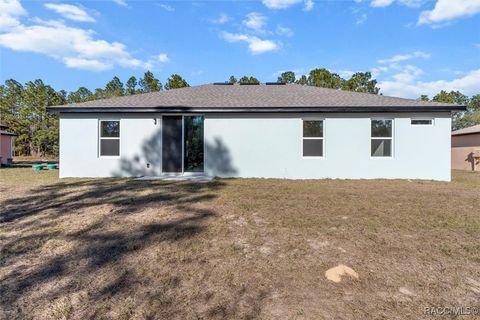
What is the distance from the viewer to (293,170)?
10.1 meters

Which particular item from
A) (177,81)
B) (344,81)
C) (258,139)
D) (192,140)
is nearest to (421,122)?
(258,139)

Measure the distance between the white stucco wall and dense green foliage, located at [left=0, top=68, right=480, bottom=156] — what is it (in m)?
18.8

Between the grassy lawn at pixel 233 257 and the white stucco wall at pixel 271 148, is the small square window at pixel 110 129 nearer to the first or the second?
the white stucco wall at pixel 271 148

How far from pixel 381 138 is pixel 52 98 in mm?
35293

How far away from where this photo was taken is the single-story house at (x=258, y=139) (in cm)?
988

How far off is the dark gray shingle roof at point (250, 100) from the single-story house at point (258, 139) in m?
0.07

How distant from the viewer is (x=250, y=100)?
1084 centimetres

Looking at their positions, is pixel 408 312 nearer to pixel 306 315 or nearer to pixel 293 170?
pixel 306 315

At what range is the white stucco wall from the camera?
988 centimetres

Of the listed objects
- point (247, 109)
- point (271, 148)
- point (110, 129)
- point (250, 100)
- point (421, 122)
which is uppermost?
point (250, 100)

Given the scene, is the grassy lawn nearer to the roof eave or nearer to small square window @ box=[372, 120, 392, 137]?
small square window @ box=[372, 120, 392, 137]

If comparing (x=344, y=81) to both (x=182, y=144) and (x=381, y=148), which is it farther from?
(x=182, y=144)

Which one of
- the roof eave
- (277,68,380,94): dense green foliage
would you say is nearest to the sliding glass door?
the roof eave

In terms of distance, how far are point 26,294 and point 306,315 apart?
2662mm
